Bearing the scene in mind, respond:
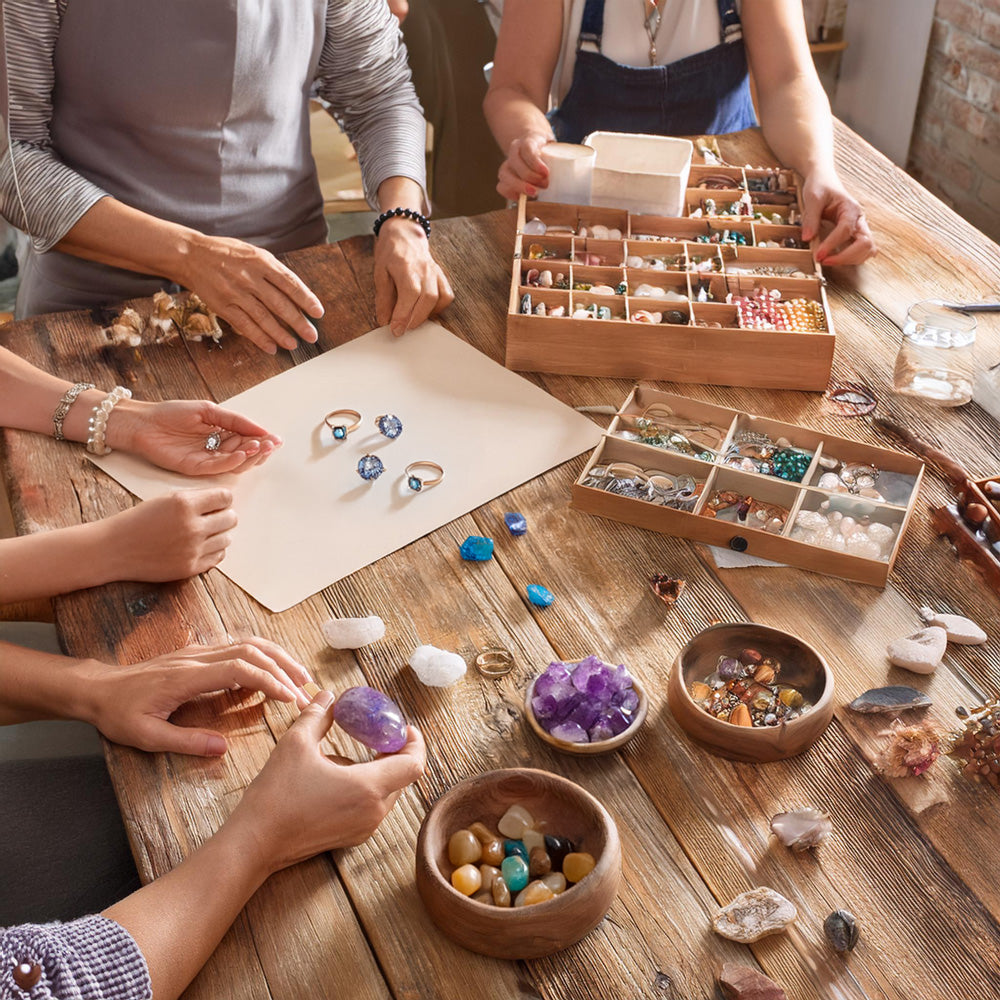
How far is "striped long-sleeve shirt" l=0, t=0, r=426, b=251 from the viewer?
1.69 metres

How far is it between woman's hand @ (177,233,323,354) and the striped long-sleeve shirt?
263 mm

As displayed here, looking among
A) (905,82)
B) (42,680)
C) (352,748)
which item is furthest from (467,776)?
(905,82)

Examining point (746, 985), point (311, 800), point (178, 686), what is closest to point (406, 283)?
→ point (178, 686)

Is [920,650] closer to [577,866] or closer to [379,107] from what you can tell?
[577,866]

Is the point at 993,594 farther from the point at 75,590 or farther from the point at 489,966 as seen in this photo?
the point at 75,590

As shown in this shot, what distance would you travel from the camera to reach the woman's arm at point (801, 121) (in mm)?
1753

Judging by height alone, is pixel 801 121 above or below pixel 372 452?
above

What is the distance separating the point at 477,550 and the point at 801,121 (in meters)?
1.25

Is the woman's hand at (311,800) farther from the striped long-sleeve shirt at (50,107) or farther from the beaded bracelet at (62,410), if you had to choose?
the striped long-sleeve shirt at (50,107)

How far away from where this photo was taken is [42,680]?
1.14m

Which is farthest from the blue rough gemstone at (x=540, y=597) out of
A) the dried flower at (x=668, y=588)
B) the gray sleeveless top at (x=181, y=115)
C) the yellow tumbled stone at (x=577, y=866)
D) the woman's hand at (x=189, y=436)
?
the gray sleeveless top at (x=181, y=115)

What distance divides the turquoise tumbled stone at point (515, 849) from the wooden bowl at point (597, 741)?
126mm

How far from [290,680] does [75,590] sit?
33 cm

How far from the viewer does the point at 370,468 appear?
1.42m
